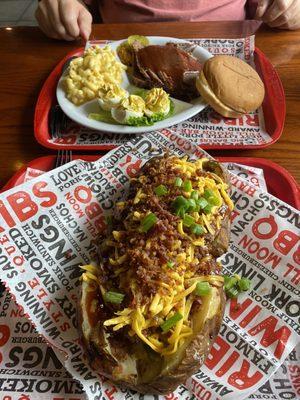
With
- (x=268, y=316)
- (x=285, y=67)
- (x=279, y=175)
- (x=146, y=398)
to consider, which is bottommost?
(x=146, y=398)

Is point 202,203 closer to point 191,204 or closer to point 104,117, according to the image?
point 191,204

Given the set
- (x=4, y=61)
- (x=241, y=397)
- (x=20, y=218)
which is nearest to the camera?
(x=241, y=397)

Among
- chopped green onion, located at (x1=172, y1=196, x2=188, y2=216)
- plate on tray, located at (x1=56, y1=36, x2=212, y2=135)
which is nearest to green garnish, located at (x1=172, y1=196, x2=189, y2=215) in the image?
chopped green onion, located at (x1=172, y1=196, x2=188, y2=216)

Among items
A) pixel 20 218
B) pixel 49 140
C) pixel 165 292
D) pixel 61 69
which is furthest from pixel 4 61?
pixel 165 292

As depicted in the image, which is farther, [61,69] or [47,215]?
[61,69]

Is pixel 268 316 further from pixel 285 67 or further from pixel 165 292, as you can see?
pixel 285 67

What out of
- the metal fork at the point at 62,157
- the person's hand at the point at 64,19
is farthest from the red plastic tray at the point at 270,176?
the person's hand at the point at 64,19

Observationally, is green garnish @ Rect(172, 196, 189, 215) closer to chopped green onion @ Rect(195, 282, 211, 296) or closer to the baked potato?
the baked potato

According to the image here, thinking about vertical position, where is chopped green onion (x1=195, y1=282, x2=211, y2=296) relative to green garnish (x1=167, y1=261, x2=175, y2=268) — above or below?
→ below
